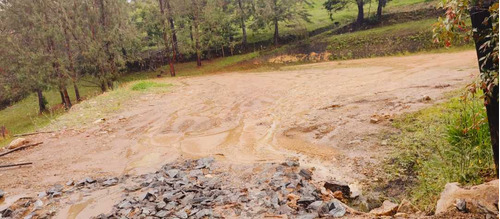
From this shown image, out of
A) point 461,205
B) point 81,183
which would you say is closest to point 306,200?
point 461,205

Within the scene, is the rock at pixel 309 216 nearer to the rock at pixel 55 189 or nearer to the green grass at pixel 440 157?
the green grass at pixel 440 157

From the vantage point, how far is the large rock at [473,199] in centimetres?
332

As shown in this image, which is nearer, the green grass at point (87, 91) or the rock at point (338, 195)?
the rock at point (338, 195)

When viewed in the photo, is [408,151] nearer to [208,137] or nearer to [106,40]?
[208,137]

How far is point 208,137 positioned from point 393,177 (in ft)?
17.0

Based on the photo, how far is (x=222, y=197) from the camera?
4.94 metres

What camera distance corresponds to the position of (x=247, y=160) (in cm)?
709

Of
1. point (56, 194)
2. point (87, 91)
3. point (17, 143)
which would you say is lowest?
point (56, 194)

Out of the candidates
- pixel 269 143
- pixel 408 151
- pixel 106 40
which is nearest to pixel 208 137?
pixel 269 143

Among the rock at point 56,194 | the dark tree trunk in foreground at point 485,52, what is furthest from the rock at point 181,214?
the dark tree trunk in foreground at point 485,52

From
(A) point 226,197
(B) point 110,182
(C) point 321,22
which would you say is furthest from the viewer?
(C) point 321,22

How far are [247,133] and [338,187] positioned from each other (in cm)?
441

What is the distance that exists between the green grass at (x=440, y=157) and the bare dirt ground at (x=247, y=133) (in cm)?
47

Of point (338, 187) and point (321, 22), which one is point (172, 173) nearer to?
point (338, 187)
